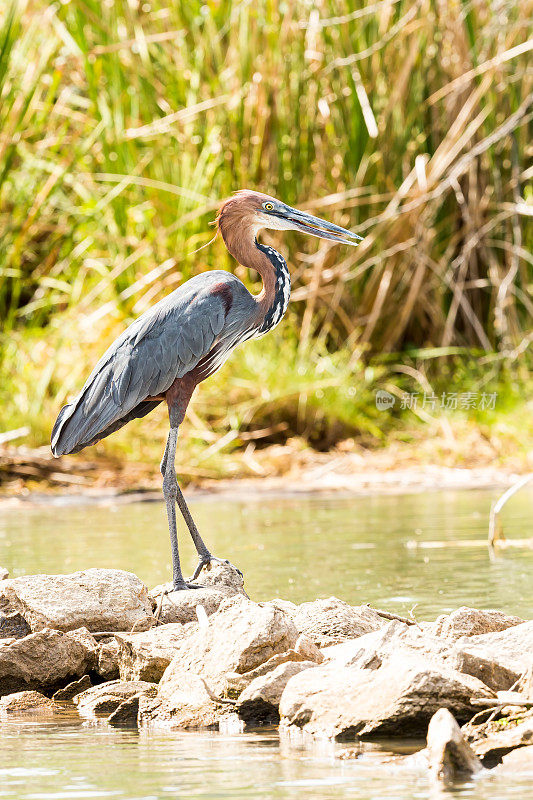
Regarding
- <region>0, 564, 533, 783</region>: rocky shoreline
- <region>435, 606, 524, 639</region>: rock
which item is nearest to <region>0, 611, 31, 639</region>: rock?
<region>0, 564, 533, 783</region>: rocky shoreline

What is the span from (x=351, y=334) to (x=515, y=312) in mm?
1395

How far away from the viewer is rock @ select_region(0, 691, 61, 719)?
13.9 ft

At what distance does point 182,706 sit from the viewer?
13.1ft

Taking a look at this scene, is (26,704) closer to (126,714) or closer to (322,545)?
(126,714)

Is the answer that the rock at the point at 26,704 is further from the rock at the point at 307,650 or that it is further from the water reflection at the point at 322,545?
the water reflection at the point at 322,545

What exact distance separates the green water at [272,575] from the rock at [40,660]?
1.34 ft

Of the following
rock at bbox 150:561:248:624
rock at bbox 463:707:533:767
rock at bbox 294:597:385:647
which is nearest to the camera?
rock at bbox 463:707:533:767

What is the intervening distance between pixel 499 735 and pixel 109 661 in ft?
5.32

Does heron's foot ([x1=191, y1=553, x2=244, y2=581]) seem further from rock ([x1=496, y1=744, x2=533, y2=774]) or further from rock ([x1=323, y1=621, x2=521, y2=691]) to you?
rock ([x1=496, y1=744, x2=533, y2=774])

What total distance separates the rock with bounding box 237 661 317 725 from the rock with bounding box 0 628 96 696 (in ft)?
2.66

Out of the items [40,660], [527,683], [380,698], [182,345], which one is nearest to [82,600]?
[40,660]

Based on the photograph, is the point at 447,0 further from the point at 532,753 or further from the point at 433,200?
the point at 532,753

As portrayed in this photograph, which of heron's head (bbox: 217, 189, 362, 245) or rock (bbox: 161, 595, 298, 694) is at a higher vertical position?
heron's head (bbox: 217, 189, 362, 245)

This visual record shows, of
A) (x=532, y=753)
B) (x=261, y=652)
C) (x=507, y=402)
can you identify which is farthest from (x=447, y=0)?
(x=532, y=753)
